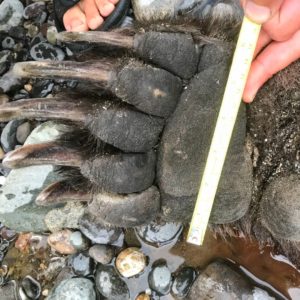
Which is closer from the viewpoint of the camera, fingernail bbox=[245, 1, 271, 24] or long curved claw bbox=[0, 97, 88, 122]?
fingernail bbox=[245, 1, 271, 24]

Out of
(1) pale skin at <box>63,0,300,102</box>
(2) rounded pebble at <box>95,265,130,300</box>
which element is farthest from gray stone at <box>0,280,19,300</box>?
(1) pale skin at <box>63,0,300,102</box>

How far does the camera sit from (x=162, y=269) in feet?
10.2

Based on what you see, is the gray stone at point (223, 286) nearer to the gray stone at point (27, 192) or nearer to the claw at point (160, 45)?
the gray stone at point (27, 192)

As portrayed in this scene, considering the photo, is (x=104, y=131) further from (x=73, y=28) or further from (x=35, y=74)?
(x=73, y=28)

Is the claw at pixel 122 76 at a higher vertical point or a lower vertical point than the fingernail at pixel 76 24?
higher

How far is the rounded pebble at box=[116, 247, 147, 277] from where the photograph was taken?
10.2ft

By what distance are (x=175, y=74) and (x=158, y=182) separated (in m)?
0.42

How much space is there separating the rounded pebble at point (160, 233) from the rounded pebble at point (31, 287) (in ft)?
2.39

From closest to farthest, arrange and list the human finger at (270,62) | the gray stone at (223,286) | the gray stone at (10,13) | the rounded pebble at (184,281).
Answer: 1. the human finger at (270,62)
2. the gray stone at (223,286)
3. the rounded pebble at (184,281)
4. the gray stone at (10,13)

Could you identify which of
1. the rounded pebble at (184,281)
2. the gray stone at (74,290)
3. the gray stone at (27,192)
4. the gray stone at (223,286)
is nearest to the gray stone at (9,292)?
the gray stone at (74,290)

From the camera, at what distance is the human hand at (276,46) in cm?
204

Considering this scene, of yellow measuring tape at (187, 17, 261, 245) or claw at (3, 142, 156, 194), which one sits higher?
→ yellow measuring tape at (187, 17, 261, 245)

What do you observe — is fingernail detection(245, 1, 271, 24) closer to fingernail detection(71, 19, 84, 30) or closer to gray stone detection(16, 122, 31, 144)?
fingernail detection(71, 19, 84, 30)

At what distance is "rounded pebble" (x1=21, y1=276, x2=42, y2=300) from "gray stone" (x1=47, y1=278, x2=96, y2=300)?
6.4 inches
